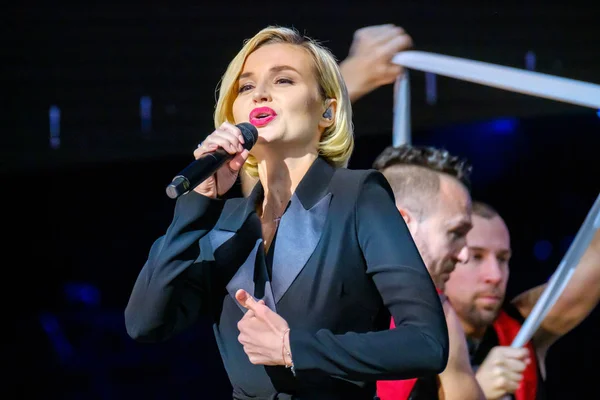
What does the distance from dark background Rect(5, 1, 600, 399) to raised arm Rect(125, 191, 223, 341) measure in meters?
1.64

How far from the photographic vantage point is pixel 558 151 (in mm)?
3141

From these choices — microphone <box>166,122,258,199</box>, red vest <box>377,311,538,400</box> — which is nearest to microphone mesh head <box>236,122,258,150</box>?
microphone <box>166,122,258,199</box>

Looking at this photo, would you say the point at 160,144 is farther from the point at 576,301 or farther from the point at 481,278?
the point at 576,301

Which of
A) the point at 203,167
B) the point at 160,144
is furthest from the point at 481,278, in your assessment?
the point at 203,167

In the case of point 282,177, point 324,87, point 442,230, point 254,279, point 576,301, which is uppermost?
point 324,87

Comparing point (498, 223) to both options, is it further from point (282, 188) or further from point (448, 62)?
point (282, 188)

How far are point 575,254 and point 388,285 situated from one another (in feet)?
2.76

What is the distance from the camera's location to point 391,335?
119 cm

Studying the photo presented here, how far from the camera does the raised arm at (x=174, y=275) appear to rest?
50.9 inches

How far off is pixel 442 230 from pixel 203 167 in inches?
34.9

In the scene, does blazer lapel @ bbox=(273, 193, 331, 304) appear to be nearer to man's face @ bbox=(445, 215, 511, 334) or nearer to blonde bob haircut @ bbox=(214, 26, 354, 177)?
blonde bob haircut @ bbox=(214, 26, 354, 177)

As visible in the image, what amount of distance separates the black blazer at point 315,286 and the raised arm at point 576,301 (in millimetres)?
1133

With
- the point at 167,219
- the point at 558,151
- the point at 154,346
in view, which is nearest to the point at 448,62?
the point at 558,151

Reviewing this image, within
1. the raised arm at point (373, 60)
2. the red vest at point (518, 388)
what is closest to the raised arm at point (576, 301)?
the red vest at point (518, 388)
